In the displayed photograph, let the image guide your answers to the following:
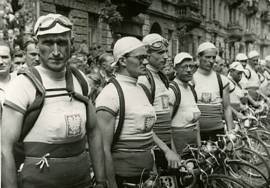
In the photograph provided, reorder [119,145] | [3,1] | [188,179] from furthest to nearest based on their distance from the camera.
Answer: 1. [3,1]
2. [188,179]
3. [119,145]

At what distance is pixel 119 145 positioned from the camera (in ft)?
15.6

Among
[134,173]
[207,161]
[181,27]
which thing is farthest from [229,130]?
[181,27]

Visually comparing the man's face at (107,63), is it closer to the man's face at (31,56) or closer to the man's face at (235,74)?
the man's face at (31,56)

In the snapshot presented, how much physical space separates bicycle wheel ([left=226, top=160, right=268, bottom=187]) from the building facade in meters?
10.6

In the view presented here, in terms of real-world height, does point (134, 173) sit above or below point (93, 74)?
below

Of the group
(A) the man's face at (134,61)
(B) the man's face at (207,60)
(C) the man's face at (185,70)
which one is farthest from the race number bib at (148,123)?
(B) the man's face at (207,60)

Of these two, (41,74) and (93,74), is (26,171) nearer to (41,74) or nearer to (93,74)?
(41,74)

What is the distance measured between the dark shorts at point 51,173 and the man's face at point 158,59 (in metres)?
2.56

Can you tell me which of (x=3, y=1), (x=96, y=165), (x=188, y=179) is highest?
(x=3, y=1)

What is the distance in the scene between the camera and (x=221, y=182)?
635 centimetres

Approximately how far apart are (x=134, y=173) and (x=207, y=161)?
182 cm

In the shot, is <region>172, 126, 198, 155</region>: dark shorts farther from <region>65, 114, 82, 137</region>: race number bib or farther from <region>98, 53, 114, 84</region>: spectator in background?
<region>65, 114, 82, 137</region>: race number bib

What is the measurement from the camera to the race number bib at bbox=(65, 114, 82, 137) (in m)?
3.73

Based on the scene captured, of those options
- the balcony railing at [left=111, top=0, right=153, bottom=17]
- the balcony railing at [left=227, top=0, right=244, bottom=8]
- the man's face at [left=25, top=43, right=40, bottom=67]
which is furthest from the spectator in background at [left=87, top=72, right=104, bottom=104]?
the balcony railing at [left=227, top=0, right=244, bottom=8]
